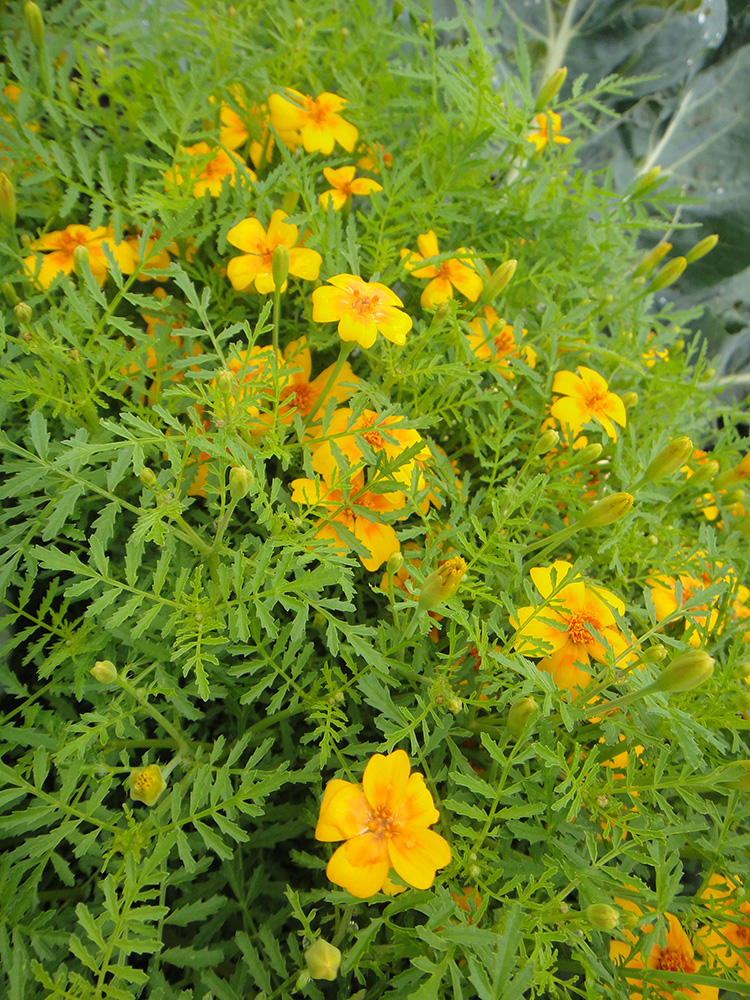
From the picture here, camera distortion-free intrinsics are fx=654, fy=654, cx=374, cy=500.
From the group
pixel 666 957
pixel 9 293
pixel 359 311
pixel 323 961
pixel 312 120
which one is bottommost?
pixel 666 957

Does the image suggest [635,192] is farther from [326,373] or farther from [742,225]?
[742,225]

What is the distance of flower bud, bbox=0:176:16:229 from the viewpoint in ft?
2.33

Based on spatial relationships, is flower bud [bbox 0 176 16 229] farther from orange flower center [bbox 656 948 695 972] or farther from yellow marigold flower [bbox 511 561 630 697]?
orange flower center [bbox 656 948 695 972]

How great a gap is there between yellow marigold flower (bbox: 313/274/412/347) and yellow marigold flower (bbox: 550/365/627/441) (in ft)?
0.78

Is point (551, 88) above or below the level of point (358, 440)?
above

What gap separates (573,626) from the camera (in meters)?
0.67

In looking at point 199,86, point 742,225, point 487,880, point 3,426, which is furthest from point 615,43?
point 487,880

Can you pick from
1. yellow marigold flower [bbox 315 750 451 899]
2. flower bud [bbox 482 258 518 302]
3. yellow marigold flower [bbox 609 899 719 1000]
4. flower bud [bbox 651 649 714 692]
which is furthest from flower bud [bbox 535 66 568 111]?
yellow marigold flower [bbox 609 899 719 1000]

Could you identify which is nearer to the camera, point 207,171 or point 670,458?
point 670,458

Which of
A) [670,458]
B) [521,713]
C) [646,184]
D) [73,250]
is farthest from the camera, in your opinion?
[646,184]

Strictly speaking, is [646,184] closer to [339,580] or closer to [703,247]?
[703,247]

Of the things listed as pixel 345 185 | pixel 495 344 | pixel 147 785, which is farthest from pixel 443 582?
pixel 345 185

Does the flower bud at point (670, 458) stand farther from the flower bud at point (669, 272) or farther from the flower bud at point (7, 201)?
the flower bud at point (7, 201)

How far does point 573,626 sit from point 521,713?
0.14 metres
